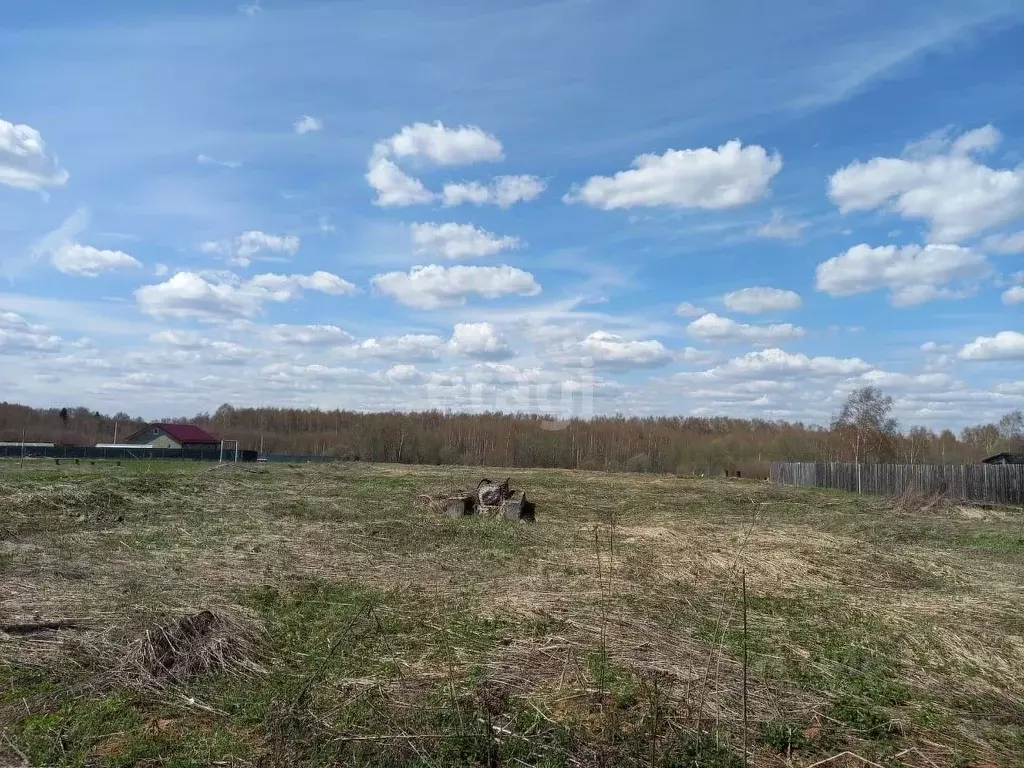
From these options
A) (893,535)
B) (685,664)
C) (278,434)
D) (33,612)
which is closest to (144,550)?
(33,612)

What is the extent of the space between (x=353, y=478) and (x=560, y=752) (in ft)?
76.2

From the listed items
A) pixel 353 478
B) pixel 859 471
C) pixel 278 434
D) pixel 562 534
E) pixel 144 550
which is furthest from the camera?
pixel 278 434

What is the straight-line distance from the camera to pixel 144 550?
9.92 m

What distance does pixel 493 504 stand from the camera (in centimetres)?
1590

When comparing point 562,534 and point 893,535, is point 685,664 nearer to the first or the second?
point 562,534

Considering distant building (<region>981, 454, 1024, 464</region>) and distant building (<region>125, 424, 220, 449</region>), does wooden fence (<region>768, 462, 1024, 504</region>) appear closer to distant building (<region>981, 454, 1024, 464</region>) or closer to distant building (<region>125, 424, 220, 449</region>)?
distant building (<region>981, 454, 1024, 464</region>)

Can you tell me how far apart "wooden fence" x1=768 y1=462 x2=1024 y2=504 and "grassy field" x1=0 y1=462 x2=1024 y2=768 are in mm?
15372

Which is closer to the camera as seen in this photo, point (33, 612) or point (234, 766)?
point (234, 766)

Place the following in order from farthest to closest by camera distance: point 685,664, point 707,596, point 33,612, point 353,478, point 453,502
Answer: point 353,478, point 453,502, point 707,596, point 33,612, point 685,664

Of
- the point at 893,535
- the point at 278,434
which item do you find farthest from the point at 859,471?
the point at 278,434

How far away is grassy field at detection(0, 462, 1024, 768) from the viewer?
394 centimetres

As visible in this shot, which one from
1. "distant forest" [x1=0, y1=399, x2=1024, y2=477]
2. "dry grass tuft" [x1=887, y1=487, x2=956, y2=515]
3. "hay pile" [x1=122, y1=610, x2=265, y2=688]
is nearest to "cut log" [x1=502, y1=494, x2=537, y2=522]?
"hay pile" [x1=122, y1=610, x2=265, y2=688]

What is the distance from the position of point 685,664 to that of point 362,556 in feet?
19.5

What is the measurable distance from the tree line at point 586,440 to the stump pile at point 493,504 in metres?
32.1
